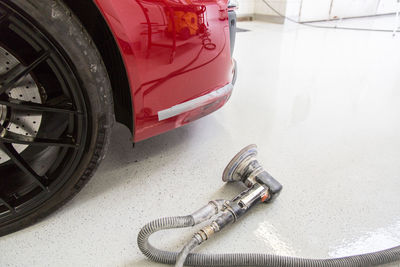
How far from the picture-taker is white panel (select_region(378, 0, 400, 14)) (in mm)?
6387

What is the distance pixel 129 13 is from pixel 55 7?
0.17 m

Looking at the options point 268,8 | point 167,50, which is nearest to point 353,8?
point 268,8

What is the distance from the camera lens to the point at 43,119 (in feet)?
2.71

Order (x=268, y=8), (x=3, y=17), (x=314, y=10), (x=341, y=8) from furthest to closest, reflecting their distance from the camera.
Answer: (x=341, y=8), (x=314, y=10), (x=268, y=8), (x=3, y=17)

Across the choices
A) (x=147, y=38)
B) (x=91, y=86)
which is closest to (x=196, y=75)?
(x=147, y=38)

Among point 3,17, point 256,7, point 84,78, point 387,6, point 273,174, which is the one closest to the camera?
point 3,17

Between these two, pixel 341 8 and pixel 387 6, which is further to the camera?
pixel 387 6

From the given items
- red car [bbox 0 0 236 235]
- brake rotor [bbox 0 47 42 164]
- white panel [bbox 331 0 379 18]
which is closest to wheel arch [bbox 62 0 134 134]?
red car [bbox 0 0 236 235]

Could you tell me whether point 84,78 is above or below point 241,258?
above

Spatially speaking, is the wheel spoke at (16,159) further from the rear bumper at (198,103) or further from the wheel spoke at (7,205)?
the rear bumper at (198,103)

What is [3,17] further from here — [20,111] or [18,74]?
[20,111]

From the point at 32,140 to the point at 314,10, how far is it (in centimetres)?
587

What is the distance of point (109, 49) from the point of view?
746mm

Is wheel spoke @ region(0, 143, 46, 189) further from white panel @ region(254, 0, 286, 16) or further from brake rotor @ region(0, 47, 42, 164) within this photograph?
white panel @ region(254, 0, 286, 16)
